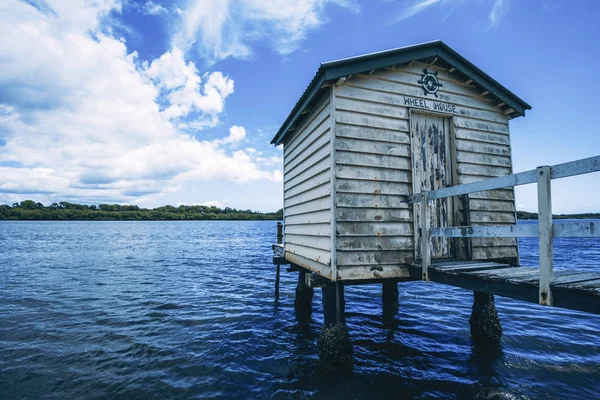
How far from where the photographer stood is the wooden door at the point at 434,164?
7.10m

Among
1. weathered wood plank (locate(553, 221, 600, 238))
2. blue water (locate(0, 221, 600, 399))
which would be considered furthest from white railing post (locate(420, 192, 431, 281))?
blue water (locate(0, 221, 600, 399))

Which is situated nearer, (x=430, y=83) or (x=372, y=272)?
(x=372, y=272)

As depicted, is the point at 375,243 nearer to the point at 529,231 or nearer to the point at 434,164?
the point at 434,164

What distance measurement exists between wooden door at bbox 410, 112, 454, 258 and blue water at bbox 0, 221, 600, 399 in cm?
263

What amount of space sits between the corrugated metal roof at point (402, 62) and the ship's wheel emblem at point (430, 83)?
39 cm

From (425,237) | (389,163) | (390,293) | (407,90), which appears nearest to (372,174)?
(389,163)

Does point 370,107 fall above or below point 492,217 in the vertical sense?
above

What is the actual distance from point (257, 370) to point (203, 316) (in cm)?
441

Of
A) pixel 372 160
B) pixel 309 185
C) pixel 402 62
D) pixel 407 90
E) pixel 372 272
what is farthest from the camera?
pixel 309 185

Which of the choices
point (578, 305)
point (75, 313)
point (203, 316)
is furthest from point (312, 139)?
point (75, 313)

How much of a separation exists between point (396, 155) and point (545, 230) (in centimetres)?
342

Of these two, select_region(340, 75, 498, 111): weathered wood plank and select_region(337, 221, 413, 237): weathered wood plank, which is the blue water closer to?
select_region(337, 221, 413, 237): weathered wood plank

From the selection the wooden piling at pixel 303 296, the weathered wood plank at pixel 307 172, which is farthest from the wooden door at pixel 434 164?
the wooden piling at pixel 303 296

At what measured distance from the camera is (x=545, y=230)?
12.1ft
